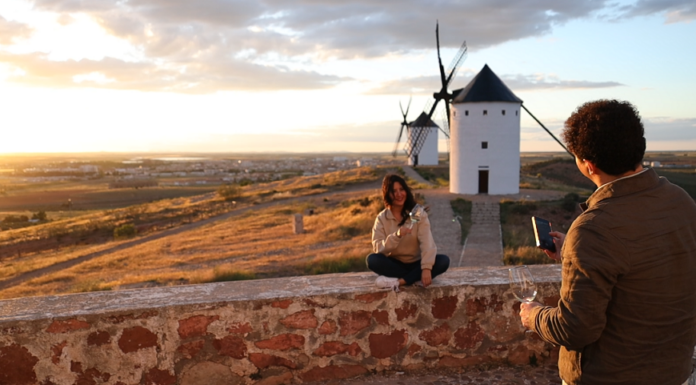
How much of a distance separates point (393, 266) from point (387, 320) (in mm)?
349

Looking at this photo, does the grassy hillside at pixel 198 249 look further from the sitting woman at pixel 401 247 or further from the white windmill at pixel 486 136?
the sitting woman at pixel 401 247

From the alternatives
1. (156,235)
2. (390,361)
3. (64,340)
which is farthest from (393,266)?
(156,235)

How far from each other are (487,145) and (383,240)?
71.3ft

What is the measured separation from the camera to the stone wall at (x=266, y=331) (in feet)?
8.75

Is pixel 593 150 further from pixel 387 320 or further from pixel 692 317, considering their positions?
pixel 387 320

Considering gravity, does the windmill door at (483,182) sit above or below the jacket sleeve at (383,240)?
below

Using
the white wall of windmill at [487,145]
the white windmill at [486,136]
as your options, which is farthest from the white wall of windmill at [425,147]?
the white windmill at [486,136]

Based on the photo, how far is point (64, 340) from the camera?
8.72 ft

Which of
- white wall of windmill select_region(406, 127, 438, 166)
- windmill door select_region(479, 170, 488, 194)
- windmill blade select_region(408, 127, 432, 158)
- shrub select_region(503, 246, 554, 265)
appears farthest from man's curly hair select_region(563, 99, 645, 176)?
white wall of windmill select_region(406, 127, 438, 166)

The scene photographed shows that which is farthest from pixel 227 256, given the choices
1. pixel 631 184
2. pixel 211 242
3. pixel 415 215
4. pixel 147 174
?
pixel 147 174

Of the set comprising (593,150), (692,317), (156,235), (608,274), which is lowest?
(156,235)

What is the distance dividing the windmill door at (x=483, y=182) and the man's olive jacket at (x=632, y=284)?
23640mm

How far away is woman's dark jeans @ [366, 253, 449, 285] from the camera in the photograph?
123 inches

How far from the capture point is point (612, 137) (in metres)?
1.54
